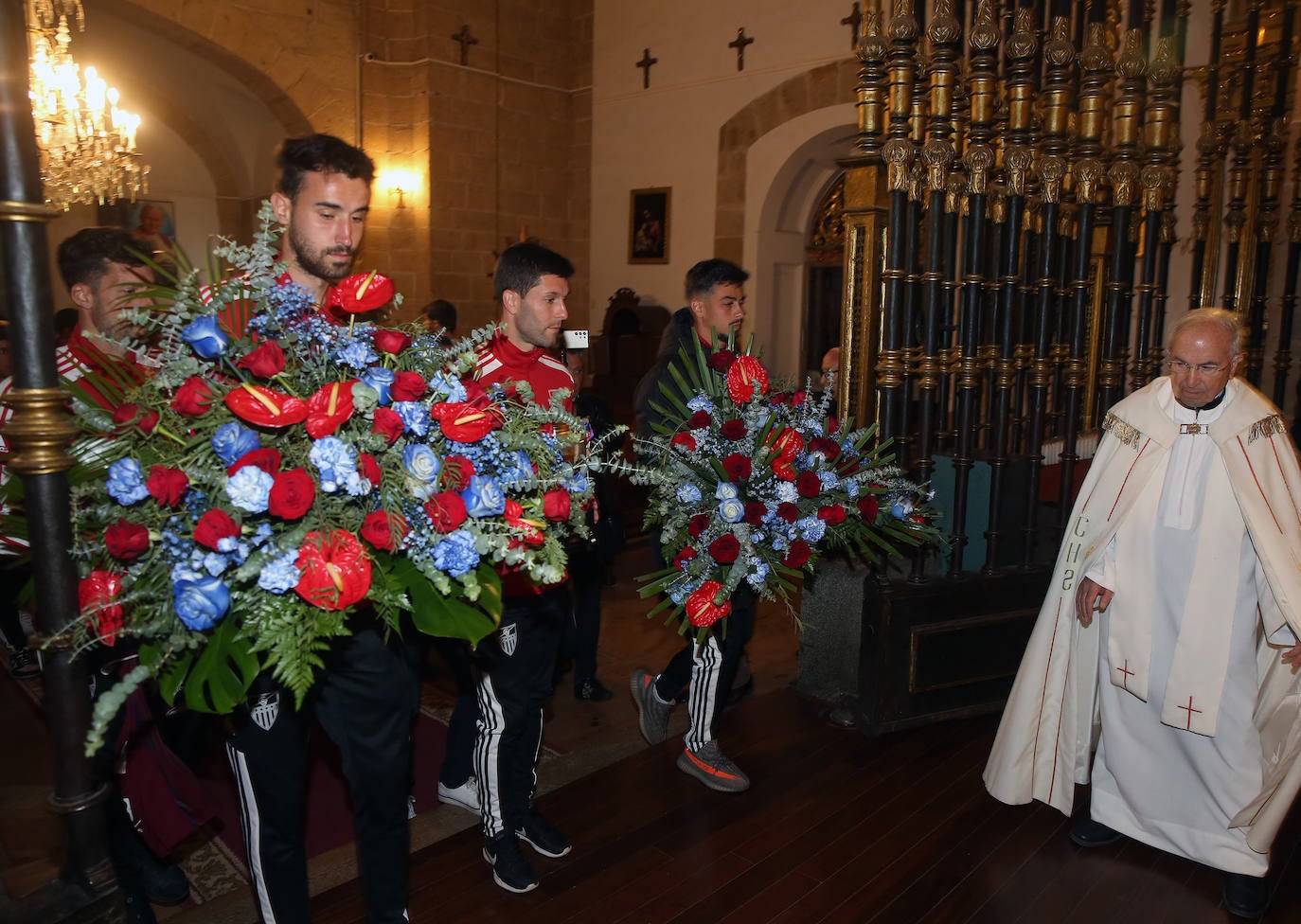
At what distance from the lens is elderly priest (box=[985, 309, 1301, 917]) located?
2885 millimetres

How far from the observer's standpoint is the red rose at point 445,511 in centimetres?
180

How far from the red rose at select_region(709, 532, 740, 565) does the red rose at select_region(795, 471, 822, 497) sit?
29 centimetres

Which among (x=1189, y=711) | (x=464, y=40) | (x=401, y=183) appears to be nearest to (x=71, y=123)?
(x=401, y=183)

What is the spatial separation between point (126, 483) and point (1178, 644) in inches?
120

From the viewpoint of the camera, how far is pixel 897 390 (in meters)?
3.76

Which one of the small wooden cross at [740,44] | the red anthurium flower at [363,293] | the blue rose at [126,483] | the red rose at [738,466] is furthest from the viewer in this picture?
the small wooden cross at [740,44]

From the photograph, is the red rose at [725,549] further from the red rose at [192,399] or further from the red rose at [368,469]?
the red rose at [192,399]

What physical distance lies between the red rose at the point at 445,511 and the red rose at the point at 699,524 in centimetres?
133

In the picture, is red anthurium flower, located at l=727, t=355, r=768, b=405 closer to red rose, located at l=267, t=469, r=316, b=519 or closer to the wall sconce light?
red rose, located at l=267, t=469, r=316, b=519

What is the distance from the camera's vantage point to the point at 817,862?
3.00 metres

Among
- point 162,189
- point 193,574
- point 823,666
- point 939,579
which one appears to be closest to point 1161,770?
point 939,579

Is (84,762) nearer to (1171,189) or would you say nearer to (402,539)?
(402,539)

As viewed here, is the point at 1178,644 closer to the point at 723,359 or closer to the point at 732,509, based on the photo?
the point at 732,509

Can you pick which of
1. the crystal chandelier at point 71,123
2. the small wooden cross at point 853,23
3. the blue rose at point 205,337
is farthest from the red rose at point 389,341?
the small wooden cross at point 853,23
